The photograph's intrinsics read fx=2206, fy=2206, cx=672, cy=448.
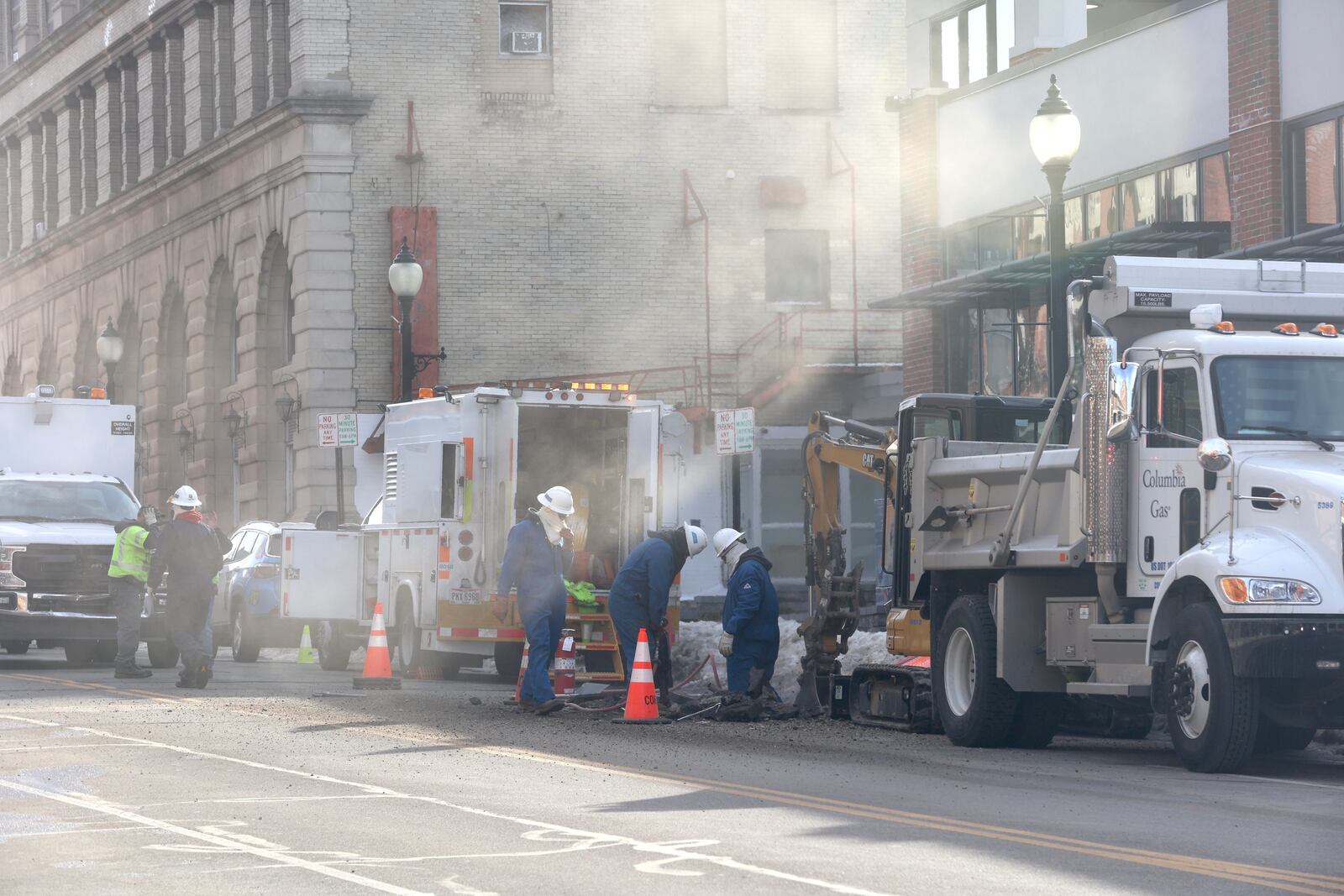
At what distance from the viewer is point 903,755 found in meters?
15.2

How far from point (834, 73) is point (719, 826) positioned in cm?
3172

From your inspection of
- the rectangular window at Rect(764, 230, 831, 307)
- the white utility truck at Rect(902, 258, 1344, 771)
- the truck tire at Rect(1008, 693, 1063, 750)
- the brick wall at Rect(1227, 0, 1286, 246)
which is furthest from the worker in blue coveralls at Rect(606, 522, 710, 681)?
the rectangular window at Rect(764, 230, 831, 307)

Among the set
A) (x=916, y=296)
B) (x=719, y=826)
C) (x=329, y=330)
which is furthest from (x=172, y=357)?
(x=719, y=826)

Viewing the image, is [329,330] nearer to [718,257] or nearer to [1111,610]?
A: [718,257]

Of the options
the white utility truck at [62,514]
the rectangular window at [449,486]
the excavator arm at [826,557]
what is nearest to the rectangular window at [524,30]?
the white utility truck at [62,514]

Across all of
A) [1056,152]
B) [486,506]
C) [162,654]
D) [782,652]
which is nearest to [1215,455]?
[1056,152]

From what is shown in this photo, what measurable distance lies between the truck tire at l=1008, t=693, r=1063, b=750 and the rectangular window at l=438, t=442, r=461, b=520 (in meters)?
7.91

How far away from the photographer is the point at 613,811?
36.8ft

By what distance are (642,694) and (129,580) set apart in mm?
7059

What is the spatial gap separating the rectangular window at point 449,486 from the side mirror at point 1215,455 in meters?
10.3

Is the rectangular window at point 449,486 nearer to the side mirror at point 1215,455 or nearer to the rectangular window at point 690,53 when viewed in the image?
the side mirror at point 1215,455

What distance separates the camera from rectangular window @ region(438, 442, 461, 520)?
22.4 meters

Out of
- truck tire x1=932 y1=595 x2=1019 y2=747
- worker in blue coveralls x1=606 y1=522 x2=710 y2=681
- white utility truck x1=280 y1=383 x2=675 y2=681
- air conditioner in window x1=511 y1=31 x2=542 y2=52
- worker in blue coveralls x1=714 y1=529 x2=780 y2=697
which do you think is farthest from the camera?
air conditioner in window x1=511 y1=31 x2=542 y2=52

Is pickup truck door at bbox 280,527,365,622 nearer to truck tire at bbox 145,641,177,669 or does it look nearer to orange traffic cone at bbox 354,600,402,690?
truck tire at bbox 145,641,177,669
